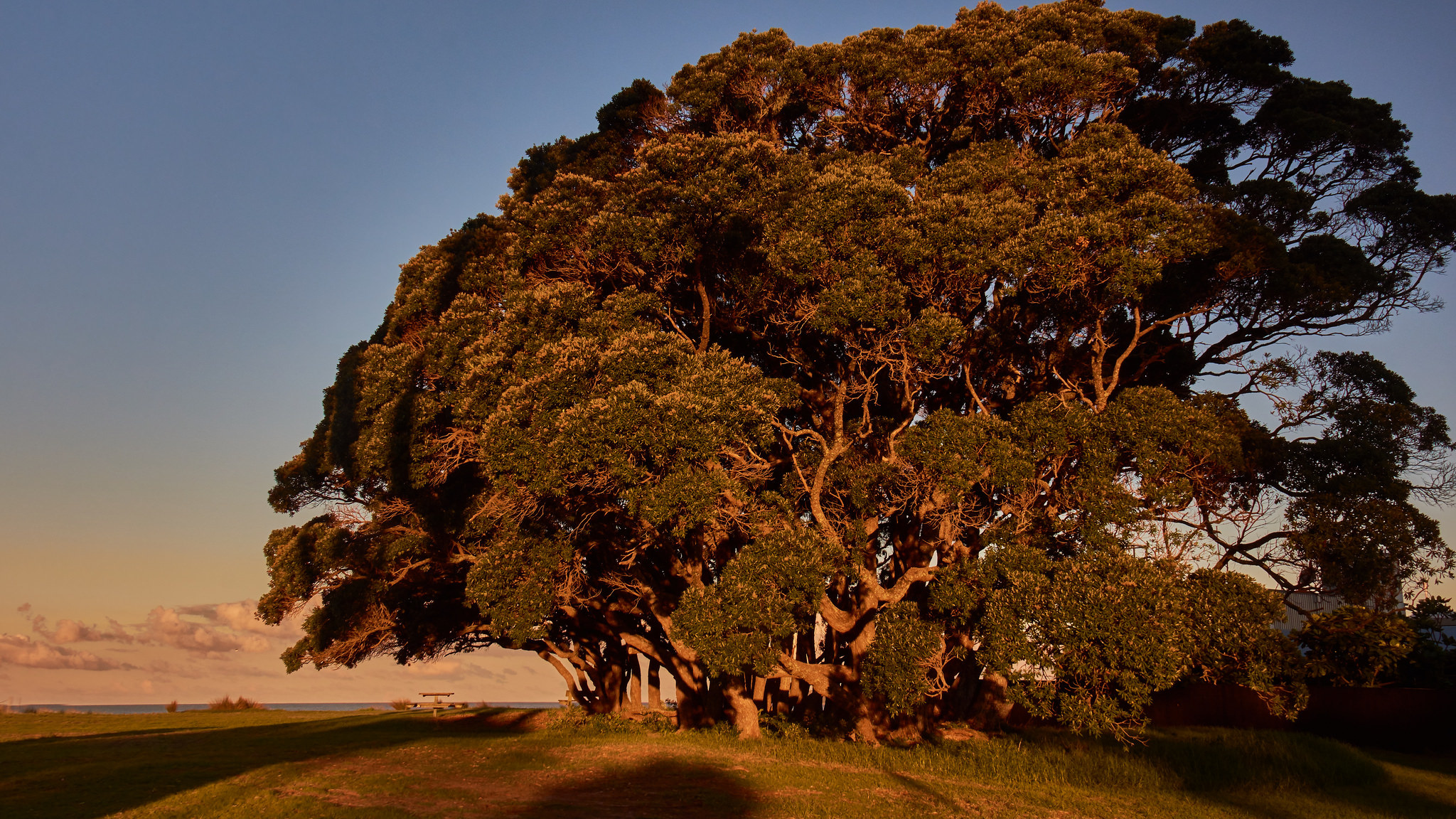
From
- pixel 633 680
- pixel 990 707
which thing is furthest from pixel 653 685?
pixel 990 707

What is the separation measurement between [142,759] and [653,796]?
37.9 ft

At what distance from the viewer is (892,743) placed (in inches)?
743

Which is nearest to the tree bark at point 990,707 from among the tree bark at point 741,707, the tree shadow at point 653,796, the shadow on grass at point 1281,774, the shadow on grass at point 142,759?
the shadow on grass at point 1281,774

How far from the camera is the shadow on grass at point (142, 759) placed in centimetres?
1314

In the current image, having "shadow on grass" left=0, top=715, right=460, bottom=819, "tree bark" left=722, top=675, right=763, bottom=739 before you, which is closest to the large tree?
"tree bark" left=722, top=675, right=763, bottom=739

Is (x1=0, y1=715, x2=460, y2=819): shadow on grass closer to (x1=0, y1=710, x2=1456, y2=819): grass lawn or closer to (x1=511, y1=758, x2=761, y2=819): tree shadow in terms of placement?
(x1=0, y1=710, x2=1456, y2=819): grass lawn

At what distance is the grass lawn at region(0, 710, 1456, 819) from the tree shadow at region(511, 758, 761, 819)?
0.06m

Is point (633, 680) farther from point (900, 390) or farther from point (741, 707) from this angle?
point (900, 390)

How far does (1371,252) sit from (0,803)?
98.7 feet

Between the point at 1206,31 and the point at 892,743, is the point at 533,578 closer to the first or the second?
the point at 892,743

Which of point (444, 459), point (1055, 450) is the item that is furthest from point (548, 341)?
point (1055, 450)

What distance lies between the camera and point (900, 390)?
20859 millimetres

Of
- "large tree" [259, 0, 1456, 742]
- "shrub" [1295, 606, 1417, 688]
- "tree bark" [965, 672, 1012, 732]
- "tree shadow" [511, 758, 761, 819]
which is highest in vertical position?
"large tree" [259, 0, 1456, 742]

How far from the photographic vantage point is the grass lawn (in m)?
12.7
